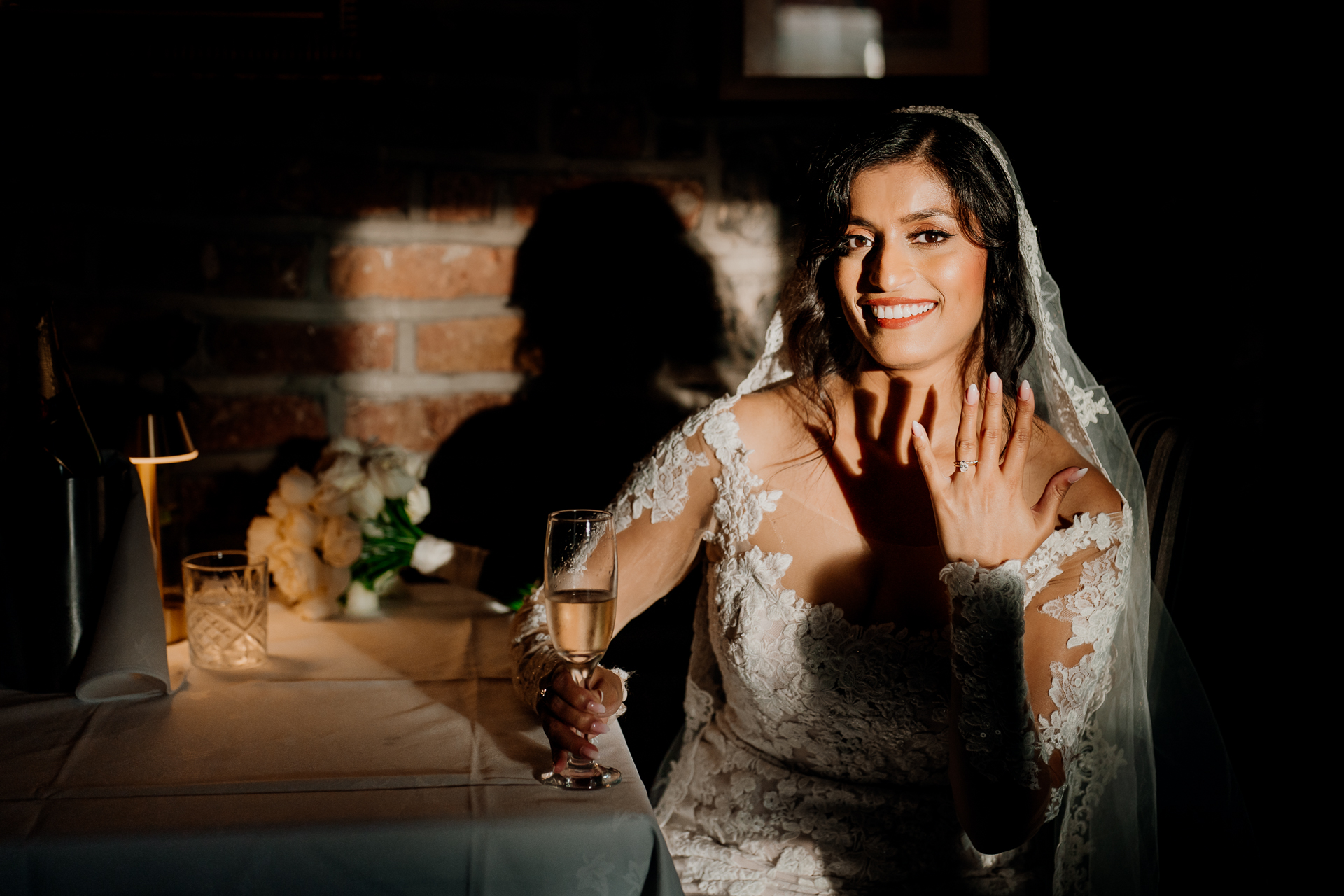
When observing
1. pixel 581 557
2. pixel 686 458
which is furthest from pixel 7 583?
pixel 686 458

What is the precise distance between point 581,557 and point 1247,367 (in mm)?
1121

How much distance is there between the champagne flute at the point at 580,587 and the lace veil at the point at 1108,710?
2.19 feet

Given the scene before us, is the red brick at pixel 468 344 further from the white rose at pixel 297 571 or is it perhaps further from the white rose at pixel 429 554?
the white rose at pixel 297 571

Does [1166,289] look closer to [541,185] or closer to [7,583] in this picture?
[541,185]

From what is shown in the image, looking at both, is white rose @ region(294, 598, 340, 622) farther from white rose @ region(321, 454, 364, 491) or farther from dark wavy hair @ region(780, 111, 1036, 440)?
dark wavy hair @ region(780, 111, 1036, 440)

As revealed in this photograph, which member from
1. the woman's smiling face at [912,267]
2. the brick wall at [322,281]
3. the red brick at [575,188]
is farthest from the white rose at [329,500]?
the woman's smiling face at [912,267]

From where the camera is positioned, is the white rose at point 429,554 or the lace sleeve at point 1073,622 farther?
the white rose at point 429,554

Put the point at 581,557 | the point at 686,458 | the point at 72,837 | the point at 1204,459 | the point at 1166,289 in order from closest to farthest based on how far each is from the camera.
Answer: the point at 72,837, the point at 581,557, the point at 1204,459, the point at 686,458, the point at 1166,289

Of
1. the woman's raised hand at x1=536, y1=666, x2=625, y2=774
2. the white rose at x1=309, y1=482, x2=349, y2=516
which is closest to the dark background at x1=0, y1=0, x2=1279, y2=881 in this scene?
the white rose at x1=309, y1=482, x2=349, y2=516

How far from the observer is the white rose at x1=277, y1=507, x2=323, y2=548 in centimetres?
161

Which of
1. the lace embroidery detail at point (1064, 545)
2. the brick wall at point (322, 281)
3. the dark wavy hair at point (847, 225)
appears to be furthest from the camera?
the brick wall at point (322, 281)

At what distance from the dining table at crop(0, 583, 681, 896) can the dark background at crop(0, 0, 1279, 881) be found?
0.92 meters

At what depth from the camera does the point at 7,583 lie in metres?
1.27

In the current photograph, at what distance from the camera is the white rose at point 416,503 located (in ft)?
5.72
